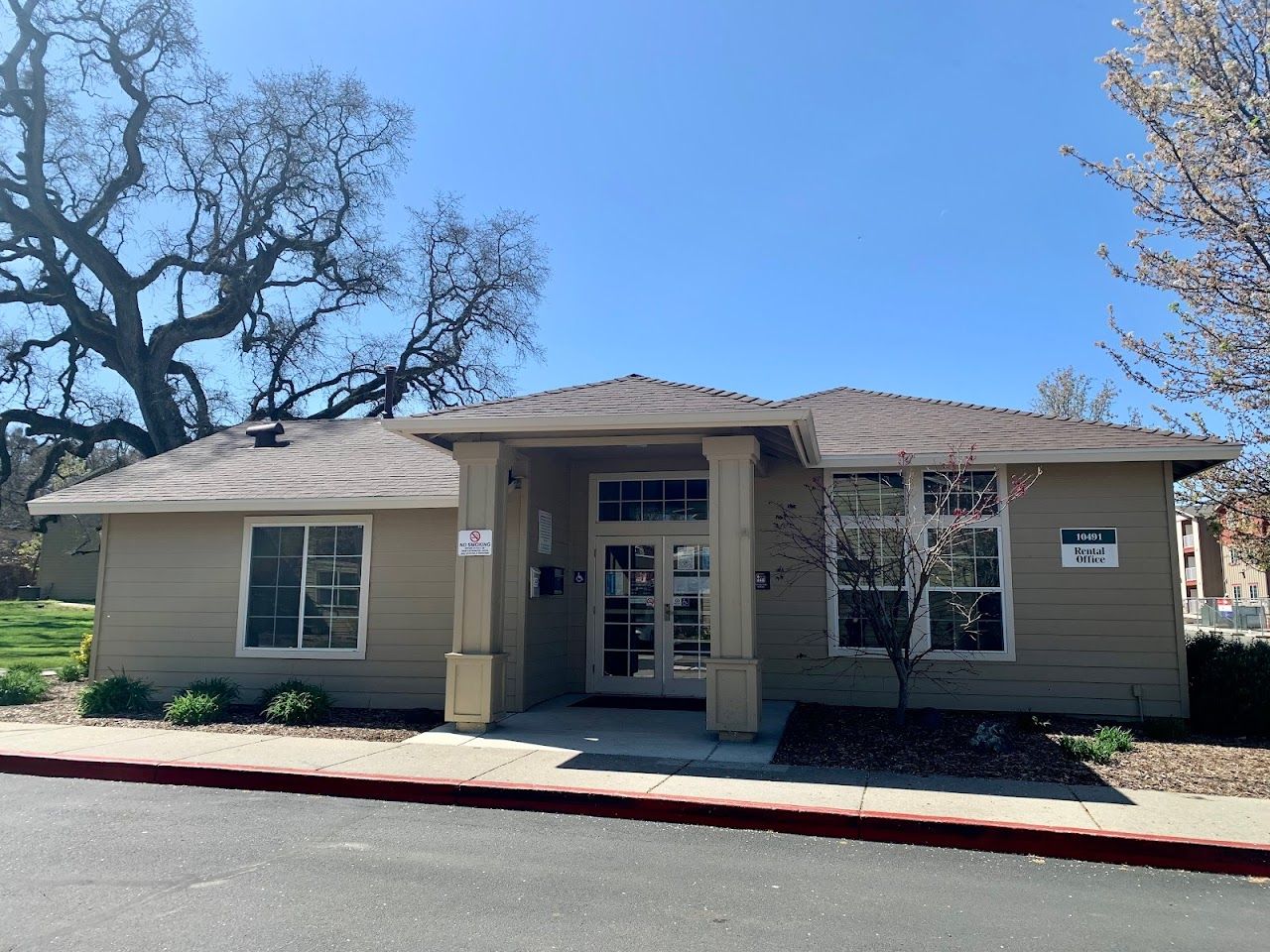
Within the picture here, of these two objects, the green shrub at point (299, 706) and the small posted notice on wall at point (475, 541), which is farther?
the green shrub at point (299, 706)

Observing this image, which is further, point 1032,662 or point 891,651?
point 1032,662

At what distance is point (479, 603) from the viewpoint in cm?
958

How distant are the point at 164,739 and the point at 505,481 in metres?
4.19

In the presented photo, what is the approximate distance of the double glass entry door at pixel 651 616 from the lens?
11.7 metres

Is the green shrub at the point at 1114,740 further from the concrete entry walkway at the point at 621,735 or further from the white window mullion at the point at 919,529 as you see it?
the concrete entry walkway at the point at 621,735

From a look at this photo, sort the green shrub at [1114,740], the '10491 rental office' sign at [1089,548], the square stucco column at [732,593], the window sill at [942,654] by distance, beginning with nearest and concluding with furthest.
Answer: the green shrub at [1114,740] < the square stucco column at [732,593] < the '10491 rental office' sign at [1089,548] < the window sill at [942,654]

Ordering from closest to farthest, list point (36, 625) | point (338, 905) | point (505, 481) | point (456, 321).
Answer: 1. point (338, 905)
2. point (505, 481)
3. point (36, 625)
4. point (456, 321)

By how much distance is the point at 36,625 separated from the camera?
82.3 feet

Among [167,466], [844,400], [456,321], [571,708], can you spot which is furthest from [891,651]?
[456,321]

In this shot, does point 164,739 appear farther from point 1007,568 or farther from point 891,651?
point 1007,568

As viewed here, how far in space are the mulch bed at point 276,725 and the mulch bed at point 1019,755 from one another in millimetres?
4107

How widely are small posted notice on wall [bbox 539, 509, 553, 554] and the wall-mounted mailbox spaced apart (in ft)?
0.70

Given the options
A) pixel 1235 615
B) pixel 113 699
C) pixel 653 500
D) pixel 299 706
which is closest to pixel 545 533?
pixel 653 500

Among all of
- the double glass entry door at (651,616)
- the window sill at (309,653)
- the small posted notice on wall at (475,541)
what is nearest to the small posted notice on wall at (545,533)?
the double glass entry door at (651,616)
